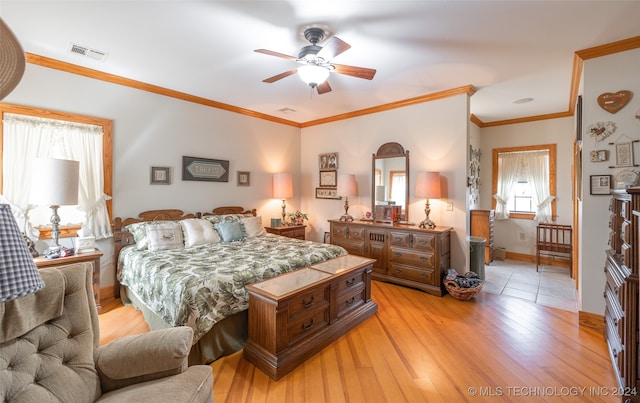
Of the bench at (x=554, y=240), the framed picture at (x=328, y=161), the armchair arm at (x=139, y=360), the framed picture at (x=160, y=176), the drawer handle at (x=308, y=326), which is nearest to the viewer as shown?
the armchair arm at (x=139, y=360)

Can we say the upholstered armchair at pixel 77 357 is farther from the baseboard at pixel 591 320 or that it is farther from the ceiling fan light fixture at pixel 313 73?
the baseboard at pixel 591 320

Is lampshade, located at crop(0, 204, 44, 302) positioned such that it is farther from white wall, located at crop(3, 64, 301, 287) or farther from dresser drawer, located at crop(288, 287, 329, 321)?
white wall, located at crop(3, 64, 301, 287)

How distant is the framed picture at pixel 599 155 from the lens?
2686 mm

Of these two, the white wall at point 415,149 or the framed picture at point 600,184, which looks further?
the white wall at point 415,149

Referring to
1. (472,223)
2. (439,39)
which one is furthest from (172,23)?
(472,223)

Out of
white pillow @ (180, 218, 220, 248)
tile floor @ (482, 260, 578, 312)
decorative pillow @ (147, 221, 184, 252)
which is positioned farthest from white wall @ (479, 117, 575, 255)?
decorative pillow @ (147, 221, 184, 252)

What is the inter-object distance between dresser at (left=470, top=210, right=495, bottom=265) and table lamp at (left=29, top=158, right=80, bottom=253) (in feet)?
19.0

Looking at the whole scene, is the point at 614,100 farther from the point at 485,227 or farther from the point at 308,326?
the point at 308,326

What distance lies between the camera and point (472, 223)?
522 centimetres

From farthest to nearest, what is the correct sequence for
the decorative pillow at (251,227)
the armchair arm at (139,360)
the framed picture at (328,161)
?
the framed picture at (328,161) → the decorative pillow at (251,227) → the armchair arm at (139,360)

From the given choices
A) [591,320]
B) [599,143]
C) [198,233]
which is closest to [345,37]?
[599,143]

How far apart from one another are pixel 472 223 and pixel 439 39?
3688mm

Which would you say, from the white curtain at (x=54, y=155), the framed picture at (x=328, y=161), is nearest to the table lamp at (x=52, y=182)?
the white curtain at (x=54, y=155)

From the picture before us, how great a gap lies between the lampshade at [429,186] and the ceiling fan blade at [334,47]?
2171 millimetres
